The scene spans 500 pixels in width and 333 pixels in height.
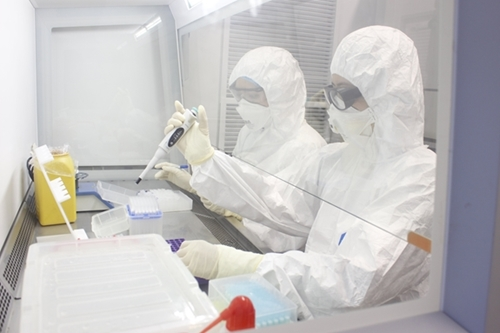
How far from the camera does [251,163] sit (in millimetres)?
1715

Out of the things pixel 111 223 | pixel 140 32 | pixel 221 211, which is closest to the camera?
pixel 111 223

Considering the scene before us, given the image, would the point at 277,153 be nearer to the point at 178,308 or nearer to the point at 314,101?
the point at 314,101

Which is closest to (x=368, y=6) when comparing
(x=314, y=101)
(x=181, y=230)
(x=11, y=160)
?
(x=314, y=101)

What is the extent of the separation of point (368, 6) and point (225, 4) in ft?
2.89

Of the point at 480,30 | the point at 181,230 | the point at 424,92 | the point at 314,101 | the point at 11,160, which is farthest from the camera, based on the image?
the point at 181,230

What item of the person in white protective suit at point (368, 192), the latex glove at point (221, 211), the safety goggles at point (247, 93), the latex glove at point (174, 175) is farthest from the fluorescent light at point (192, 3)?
the person in white protective suit at point (368, 192)

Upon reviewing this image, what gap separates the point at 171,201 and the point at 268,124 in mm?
581

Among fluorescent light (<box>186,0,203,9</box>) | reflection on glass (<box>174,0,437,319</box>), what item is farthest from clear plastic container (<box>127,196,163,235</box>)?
fluorescent light (<box>186,0,203,9</box>)

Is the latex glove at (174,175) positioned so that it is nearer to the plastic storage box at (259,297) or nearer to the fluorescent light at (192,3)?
the fluorescent light at (192,3)

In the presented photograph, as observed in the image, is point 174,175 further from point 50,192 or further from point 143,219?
point 143,219

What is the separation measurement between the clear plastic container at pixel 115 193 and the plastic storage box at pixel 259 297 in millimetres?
1042

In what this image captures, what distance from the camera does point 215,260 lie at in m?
1.20

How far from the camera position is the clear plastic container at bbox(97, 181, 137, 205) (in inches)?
72.6

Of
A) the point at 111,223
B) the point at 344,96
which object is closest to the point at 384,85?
the point at 344,96
